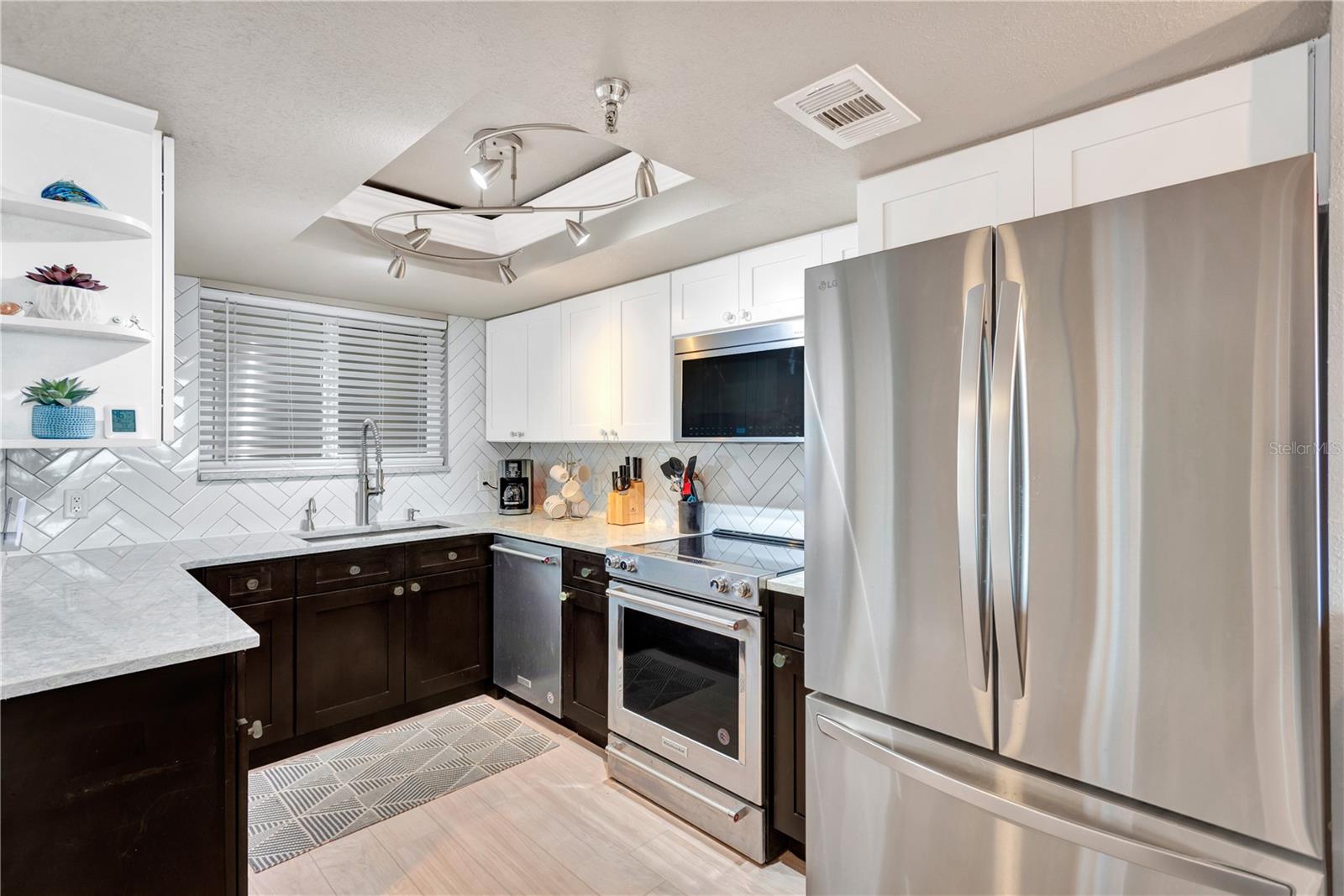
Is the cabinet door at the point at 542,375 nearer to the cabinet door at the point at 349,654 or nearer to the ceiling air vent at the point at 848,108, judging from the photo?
the cabinet door at the point at 349,654

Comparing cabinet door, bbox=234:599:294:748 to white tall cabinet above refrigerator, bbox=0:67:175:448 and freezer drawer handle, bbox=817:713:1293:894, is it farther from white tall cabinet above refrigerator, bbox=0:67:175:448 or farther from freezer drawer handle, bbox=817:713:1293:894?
freezer drawer handle, bbox=817:713:1293:894

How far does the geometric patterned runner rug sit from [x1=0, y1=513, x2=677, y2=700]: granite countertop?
0.90 metres

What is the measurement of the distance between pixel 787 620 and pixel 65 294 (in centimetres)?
211

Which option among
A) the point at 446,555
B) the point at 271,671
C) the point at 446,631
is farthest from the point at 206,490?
the point at 446,631

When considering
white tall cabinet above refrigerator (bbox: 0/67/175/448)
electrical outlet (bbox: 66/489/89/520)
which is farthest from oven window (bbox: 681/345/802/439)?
electrical outlet (bbox: 66/489/89/520)

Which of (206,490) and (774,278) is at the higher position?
(774,278)

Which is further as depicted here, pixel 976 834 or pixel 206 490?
pixel 206 490

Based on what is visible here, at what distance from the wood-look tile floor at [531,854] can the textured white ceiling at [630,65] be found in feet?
7.21

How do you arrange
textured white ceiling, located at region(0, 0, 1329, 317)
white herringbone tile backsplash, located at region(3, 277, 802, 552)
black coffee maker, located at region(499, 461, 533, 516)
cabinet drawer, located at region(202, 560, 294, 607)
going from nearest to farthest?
1. textured white ceiling, located at region(0, 0, 1329, 317)
2. cabinet drawer, located at region(202, 560, 294, 607)
3. white herringbone tile backsplash, located at region(3, 277, 802, 552)
4. black coffee maker, located at region(499, 461, 533, 516)

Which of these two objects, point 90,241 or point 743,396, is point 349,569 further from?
point 743,396

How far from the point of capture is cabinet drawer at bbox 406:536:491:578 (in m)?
3.24

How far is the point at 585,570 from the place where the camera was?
115 inches

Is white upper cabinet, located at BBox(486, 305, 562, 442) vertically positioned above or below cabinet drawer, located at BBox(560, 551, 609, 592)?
above

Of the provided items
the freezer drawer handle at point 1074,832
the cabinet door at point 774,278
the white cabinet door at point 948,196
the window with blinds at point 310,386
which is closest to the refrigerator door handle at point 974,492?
the freezer drawer handle at point 1074,832
